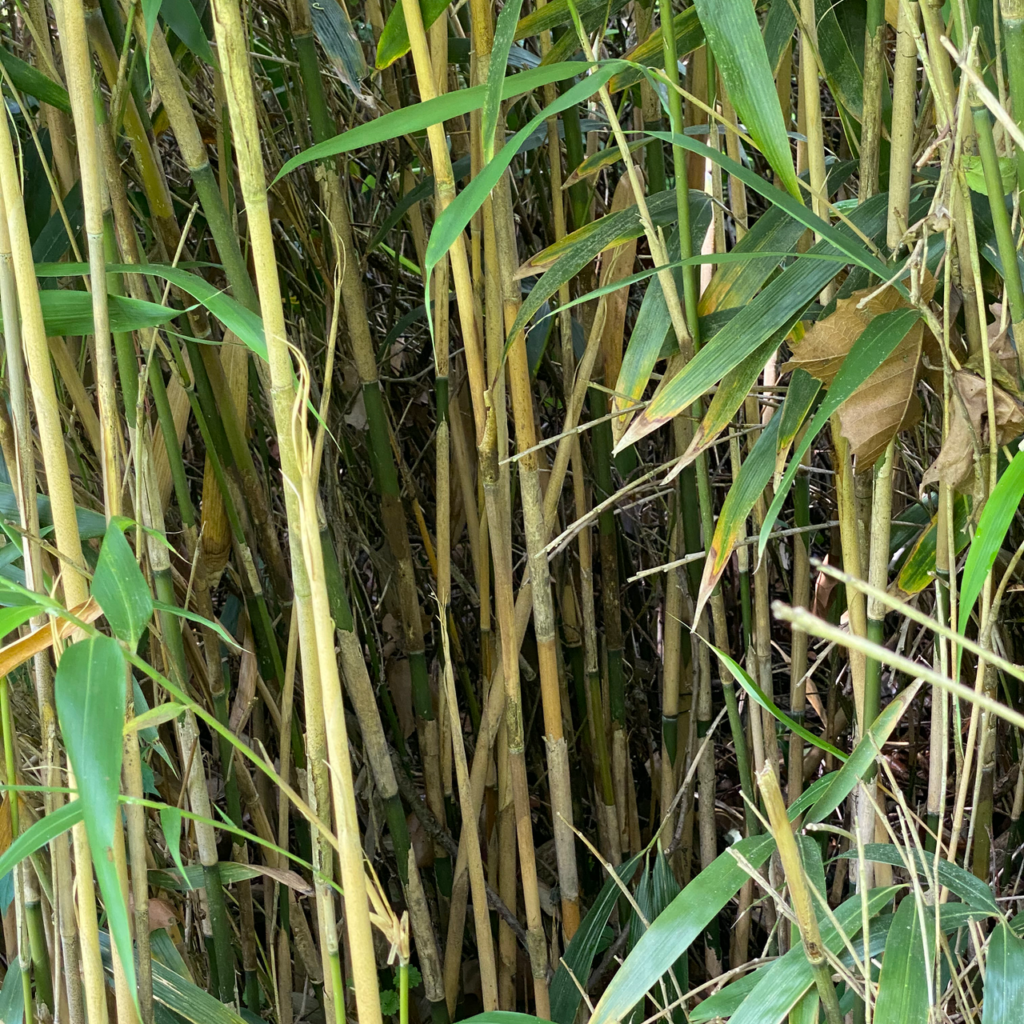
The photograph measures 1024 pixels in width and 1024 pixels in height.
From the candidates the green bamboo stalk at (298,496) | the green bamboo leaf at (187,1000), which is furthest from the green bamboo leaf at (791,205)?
the green bamboo leaf at (187,1000)

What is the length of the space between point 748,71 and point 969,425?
0.68 ft

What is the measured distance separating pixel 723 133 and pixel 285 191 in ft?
1.28

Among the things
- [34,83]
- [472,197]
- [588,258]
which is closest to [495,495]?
[588,258]

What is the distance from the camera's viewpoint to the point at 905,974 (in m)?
0.50

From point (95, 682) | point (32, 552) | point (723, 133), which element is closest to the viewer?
point (95, 682)

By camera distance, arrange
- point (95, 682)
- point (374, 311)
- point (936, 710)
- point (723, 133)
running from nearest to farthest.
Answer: point (95, 682) → point (936, 710) → point (723, 133) → point (374, 311)

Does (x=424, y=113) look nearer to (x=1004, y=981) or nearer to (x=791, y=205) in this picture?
(x=791, y=205)

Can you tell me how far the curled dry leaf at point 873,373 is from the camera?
21.7 inches

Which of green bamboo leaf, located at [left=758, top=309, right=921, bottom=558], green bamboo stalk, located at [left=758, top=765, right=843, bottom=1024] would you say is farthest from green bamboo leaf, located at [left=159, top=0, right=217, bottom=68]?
green bamboo stalk, located at [left=758, top=765, right=843, bottom=1024]

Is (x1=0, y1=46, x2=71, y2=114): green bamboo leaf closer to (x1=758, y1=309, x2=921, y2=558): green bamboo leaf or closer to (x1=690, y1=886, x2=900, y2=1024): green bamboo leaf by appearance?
(x1=758, y1=309, x2=921, y2=558): green bamboo leaf

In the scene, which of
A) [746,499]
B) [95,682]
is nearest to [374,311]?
[746,499]

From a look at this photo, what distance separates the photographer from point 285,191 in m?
0.93

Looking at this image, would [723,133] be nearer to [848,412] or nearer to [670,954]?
[848,412]

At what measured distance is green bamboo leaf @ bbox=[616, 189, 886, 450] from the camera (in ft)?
1.79
